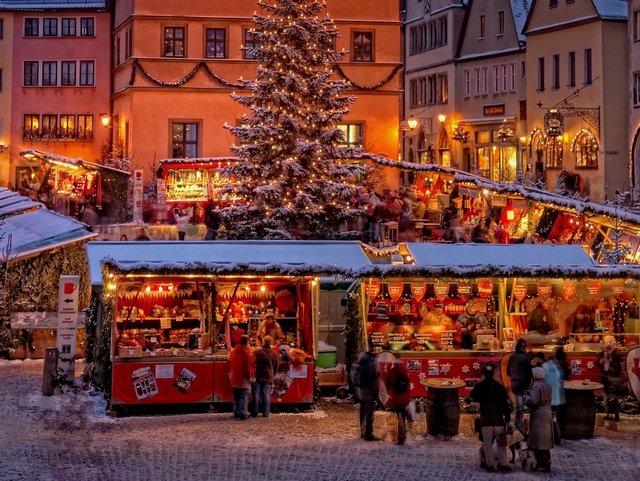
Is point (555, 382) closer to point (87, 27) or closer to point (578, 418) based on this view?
point (578, 418)

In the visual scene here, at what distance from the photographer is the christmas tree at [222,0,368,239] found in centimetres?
3509

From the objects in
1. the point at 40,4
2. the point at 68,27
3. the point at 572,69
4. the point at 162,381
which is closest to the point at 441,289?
the point at 162,381

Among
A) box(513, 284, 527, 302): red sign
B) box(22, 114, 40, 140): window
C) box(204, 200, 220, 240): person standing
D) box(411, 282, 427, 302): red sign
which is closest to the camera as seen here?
box(411, 282, 427, 302): red sign

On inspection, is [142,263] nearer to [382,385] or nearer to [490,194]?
[382,385]

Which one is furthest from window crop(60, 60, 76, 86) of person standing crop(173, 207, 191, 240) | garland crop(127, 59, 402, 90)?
person standing crop(173, 207, 191, 240)

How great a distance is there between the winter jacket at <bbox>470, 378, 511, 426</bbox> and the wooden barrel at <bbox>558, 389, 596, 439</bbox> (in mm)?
3171

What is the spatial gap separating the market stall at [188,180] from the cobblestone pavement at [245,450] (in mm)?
19070

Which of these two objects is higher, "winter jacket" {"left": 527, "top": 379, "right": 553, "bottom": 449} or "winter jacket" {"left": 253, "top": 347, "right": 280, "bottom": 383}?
"winter jacket" {"left": 253, "top": 347, "right": 280, "bottom": 383}

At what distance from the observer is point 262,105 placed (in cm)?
3572

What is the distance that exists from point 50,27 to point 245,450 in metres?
45.1

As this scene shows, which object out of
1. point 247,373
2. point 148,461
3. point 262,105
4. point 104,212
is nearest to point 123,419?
point 247,373

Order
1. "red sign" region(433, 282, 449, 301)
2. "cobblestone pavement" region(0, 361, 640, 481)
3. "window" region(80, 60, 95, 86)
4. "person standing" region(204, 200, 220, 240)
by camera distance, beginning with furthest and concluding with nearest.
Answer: "window" region(80, 60, 95, 86), "person standing" region(204, 200, 220, 240), "red sign" region(433, 282, 449, 301), "cobblestone pavement" region(0, 361, 640, 481)

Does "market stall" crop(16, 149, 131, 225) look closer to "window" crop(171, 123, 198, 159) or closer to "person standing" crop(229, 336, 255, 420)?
"window" crop(171, 123, 198, 159)

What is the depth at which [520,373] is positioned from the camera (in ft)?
69.2
